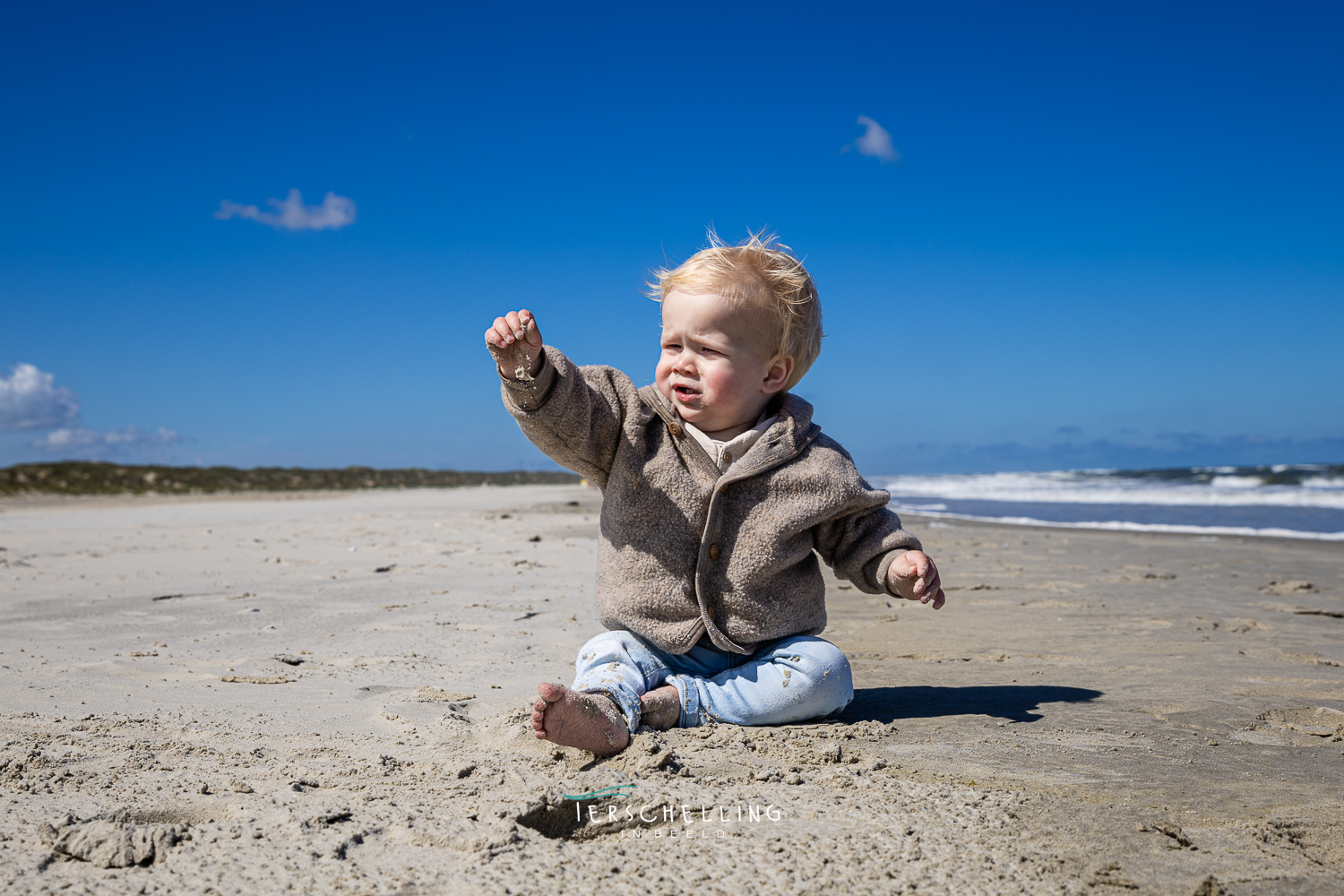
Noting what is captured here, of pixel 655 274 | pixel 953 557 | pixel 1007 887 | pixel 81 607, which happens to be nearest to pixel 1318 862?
pixel 1007 887

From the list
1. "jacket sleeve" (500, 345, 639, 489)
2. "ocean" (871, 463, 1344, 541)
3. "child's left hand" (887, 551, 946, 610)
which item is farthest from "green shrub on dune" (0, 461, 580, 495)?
"child's left hand" (887, 551, 946, 610)

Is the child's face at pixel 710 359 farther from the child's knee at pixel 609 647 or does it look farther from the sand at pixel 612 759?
the sand at pixel 612 759

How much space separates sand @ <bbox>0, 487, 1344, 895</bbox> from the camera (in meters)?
Result: 1.48

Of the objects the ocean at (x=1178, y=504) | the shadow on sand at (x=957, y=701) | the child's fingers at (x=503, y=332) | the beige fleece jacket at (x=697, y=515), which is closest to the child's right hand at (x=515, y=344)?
the child's fingers at (x=503, y=332)

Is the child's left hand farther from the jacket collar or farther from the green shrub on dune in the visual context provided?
the green shrub on dune

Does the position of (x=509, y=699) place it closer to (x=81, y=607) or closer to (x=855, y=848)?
(x=855, y=848)

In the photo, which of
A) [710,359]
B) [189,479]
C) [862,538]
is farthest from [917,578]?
[189,479]

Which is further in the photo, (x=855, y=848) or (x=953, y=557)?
(x=953, y=557)

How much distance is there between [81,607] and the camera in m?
3.95

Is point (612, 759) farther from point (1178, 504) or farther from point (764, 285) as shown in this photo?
point (1178, 504)

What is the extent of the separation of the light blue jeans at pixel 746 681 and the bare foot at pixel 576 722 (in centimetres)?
25

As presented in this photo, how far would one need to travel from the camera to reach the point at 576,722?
2006 millimetres

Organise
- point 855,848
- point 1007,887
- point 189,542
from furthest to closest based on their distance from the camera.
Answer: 1. point 189,542
2. point 855,848
3. point 1007,887

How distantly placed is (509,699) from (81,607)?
2.57 meters
